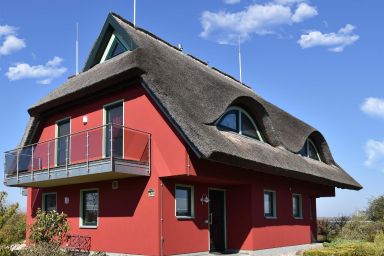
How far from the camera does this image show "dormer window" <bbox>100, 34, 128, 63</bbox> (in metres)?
18.7

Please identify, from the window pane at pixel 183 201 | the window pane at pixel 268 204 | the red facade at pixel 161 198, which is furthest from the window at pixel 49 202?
the window pane at pixel 268 204

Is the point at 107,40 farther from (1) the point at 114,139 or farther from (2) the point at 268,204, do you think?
(2) the point at 268,204

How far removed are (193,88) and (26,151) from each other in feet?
23.0

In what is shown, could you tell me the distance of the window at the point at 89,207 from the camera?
55.6ft

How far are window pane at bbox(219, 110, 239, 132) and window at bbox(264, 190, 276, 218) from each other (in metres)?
3.16

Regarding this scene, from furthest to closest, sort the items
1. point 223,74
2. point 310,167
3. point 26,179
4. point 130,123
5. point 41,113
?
point 223,74
point 310,167
point 41,113
point 26,179
point 130,123

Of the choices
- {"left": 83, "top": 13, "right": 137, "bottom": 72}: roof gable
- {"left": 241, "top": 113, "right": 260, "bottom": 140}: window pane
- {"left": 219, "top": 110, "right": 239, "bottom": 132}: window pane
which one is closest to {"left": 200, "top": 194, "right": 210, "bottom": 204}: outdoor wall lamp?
{"left": 219, "top": 110, "right": 239, "bottom": 132}: window pane

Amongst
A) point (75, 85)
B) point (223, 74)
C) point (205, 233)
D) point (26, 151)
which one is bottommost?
point (205, 233)

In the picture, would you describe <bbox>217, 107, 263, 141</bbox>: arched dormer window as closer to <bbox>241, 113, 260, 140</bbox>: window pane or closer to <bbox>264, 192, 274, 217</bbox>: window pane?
<bbox>241, 113, 260, 140</bbox>: window pane

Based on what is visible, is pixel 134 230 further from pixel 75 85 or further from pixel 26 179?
pixel 75 85

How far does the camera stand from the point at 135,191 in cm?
1536

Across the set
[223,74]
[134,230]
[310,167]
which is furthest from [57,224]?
[223,74]

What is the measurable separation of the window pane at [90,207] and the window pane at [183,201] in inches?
131

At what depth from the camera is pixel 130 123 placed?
16141 mm
